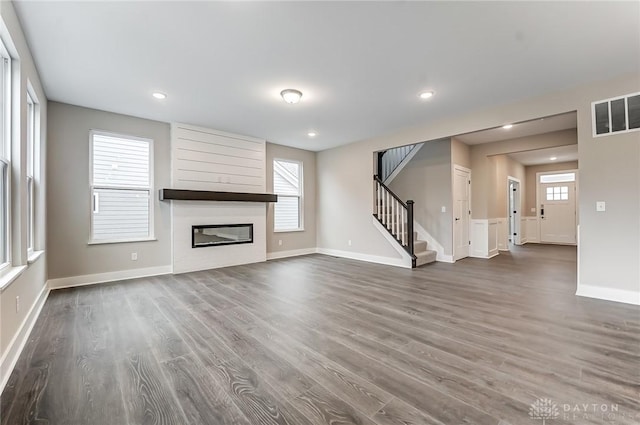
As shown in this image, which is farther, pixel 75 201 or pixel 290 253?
pixel 290 253

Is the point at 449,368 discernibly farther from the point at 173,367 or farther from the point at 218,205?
the point at 218,205

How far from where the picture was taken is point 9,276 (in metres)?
2.12

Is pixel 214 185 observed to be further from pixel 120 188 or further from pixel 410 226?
pixel 410 226

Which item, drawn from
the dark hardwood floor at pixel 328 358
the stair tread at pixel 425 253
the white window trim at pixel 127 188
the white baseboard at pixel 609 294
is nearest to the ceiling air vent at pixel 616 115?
the white baseboard at pixel 609 294

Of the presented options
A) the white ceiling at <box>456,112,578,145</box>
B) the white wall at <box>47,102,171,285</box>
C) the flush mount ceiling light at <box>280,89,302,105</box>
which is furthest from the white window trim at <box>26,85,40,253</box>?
the white ceiling at <box>456,112,578,145</box>

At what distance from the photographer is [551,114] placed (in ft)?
12.5

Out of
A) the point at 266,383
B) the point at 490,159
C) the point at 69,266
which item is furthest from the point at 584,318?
the point at 69,266

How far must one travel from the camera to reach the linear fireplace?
17.5 ft

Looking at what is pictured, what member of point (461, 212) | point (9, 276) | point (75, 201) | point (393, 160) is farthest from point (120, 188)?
point (461, 212)

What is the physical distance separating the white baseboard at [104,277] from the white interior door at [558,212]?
11.1 meters

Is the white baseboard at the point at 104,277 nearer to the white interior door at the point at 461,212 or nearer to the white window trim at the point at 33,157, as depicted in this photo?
the white window trim at the point at 33,157

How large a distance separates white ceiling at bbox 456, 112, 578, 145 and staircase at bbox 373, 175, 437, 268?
5.84 feet

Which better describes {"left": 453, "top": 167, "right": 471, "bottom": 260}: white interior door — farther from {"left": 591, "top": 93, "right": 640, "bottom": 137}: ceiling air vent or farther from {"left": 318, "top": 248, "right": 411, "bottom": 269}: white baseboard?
{"left": 591, "top": 93, "right": 640, "bottom": 137}: ceiling air vent

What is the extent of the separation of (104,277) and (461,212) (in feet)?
23.0
